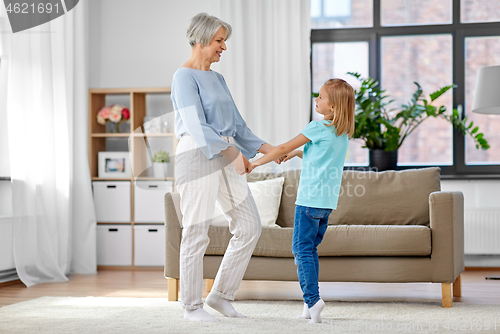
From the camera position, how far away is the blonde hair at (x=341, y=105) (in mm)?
2168

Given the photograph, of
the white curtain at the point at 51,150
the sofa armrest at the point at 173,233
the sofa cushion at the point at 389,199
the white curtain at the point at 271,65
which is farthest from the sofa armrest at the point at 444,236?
the white curtain at the point at 51,150

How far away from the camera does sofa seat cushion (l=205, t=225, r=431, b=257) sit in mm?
2629

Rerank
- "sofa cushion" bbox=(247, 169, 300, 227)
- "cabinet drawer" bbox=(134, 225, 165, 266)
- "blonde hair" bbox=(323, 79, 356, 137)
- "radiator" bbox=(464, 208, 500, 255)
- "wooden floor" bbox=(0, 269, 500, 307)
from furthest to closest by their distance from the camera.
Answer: "cabinet drawer" bbox=(134, 225, 165, 266)
"radiator" bbox=(464, 208, 500, 255)
"sofa cushion" bbox=(247, 169, 300, 227)
"wooden floor" bbox=(0, 269, 500, 307)
"blonde hair" bbox=(323, 79, 356, 137)

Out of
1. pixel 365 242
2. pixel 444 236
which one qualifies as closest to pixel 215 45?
pixel 365 242

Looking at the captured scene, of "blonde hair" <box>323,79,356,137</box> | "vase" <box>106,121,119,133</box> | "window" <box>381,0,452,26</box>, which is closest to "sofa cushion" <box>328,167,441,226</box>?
"blonde hair" <box>323,79,356,137</box>

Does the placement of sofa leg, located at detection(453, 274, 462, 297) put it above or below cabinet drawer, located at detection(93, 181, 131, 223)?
below

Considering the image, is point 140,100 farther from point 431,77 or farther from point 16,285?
point 431,77

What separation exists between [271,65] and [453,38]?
1.52 meters

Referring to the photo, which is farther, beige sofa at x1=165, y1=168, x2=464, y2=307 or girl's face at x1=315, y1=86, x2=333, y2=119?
beige sofa at x1=165, y1=168, x2=464, y2=307

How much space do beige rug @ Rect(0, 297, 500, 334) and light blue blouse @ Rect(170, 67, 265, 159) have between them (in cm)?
71

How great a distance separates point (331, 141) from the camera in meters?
2.16

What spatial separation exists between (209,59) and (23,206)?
6.69ft

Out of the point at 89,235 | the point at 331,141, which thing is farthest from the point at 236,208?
the point at 89,235

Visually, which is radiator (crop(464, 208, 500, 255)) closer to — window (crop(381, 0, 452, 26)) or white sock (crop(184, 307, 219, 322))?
window (crop(381, 0, 452, 26))
